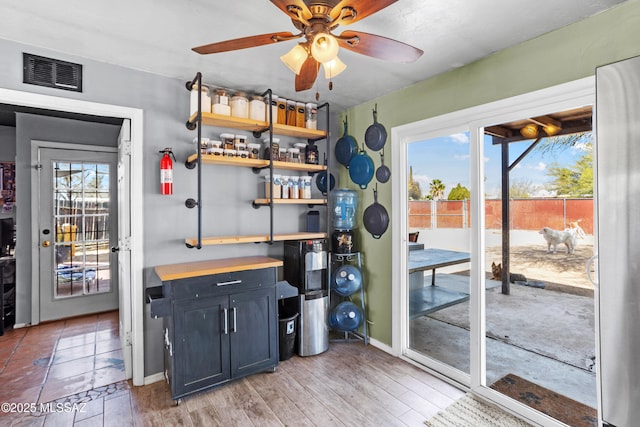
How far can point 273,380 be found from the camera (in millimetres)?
2598

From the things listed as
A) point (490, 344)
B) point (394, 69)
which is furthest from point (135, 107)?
point (490, 344)

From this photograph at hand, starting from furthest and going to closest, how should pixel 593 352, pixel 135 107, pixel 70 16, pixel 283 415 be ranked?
→ pixel 135 107, pixel 283 415, pixel 593 352, pixel 70 16

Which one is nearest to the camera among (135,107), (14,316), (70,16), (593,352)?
(70,16)

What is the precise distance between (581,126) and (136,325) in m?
3.41

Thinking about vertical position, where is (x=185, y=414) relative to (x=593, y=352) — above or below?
below

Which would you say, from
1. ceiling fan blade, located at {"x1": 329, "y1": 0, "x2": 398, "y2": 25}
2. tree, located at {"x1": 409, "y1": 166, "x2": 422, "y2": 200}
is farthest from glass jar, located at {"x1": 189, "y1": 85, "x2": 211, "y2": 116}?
tree, located at {"x1": 409, "y1": 166, "x2": 422, "y2": 200}

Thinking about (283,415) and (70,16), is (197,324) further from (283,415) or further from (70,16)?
(70,16)

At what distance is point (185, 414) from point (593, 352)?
2632 mm

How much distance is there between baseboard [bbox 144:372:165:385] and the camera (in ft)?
8.38

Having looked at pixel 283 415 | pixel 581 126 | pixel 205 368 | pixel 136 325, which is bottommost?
pixel 283 415

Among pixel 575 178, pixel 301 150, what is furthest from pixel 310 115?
pixel 575 178

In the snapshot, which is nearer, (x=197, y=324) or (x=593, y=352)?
(x=593, y=352)

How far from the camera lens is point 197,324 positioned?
7.70ft

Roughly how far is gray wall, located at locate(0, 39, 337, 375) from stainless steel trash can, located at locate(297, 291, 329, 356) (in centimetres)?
68
